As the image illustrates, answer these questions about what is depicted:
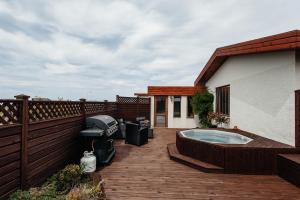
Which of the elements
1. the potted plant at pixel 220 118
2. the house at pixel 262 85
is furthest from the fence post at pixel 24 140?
the potted plant at pixel 220 118

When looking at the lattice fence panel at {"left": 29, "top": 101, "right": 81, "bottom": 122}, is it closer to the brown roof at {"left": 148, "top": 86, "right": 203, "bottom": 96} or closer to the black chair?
the black chair

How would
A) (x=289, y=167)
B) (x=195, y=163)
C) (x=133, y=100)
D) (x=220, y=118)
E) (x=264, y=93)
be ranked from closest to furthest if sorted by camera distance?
(x=289, y=167) → (x=195, y=163) → (x=264, y=93) → (x=220, y=118) → (x=133, y=100)

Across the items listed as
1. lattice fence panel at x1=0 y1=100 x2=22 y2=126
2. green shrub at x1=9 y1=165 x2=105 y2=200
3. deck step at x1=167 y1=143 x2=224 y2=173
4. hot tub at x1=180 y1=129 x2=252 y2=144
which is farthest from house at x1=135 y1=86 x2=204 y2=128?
lattice fence panel at x1=0 y1=100 x2=22 y2=126

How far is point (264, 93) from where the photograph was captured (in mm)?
5375

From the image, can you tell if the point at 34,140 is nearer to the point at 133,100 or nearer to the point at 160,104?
the point at 133,100

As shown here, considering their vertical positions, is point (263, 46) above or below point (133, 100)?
above

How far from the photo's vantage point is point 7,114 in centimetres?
277

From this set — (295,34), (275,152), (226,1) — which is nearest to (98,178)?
(275,152)

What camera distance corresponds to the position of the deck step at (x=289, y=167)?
3.46 m

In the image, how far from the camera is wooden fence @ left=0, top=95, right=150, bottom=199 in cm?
271

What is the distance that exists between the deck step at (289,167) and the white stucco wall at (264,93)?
0.62 meters

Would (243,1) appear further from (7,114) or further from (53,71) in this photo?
(53,71)

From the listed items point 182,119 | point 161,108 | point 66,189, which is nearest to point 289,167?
point 66,189

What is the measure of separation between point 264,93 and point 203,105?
463 centimetres
